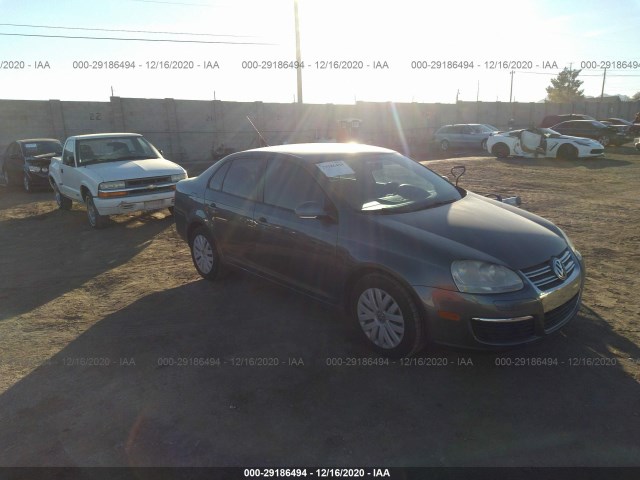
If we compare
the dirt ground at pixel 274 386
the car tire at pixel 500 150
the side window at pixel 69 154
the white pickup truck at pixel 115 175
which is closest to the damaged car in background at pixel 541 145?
the car tire at pixel 500 150

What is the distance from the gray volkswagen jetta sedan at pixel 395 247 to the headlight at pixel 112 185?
397 cm

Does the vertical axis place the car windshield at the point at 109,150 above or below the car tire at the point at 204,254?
above

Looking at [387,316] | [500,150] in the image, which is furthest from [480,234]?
[500,150]

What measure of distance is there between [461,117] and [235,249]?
35.9 metres

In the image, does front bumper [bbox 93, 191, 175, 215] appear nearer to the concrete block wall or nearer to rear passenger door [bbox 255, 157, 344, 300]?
rear passenger door [bbox 255, 157, 344, 300]

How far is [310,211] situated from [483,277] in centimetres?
141

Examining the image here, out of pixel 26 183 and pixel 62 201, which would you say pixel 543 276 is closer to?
pixel 62 201

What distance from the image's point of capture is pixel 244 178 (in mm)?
4953

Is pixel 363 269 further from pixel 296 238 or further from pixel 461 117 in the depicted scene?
pixel 461 117

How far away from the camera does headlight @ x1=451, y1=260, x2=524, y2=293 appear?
10.4ft

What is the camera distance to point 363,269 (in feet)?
11.9

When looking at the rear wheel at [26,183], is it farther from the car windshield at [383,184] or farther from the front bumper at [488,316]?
the front bumper at [488,316]

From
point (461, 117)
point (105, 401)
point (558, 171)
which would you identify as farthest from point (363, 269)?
point (461, 117)

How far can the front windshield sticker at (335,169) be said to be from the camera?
4.16 metres
